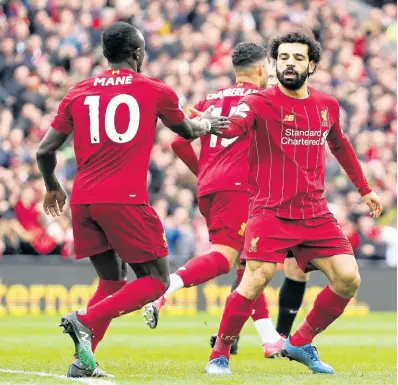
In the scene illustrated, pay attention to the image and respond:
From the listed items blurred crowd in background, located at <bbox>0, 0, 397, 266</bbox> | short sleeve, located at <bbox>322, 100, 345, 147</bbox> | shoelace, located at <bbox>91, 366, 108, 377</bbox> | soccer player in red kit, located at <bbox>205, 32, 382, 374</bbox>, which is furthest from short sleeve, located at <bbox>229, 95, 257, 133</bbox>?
blurred crowd in background, located at <bbox>0, 0, 397, 266</bbox>

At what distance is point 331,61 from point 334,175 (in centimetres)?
394

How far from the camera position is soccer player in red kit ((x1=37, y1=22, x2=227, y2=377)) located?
778cm

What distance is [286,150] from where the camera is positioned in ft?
26.9

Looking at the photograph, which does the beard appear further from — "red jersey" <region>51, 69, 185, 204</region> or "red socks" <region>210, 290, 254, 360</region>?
"red socks" <region>210, 290, 254, 360</region>

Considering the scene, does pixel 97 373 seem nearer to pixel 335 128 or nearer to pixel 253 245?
pixel 253 245

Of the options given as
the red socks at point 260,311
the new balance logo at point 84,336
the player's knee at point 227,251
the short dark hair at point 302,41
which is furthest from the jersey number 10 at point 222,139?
the new balance logo at point 84,336

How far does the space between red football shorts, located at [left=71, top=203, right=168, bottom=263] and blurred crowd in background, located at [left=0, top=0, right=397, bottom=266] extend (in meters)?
8.18

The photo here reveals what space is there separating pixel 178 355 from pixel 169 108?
2.99 m

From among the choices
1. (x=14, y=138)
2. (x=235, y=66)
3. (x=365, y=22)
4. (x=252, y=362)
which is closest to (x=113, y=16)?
(x=14, y=138)

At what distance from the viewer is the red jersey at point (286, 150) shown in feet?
26.9

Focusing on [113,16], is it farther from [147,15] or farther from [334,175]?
[334,175]

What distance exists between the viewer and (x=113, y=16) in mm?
19609

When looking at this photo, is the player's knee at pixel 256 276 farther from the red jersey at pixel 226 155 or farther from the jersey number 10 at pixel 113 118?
the red jersey at pixel 226 155

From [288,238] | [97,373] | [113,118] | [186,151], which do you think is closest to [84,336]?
[97,373]
